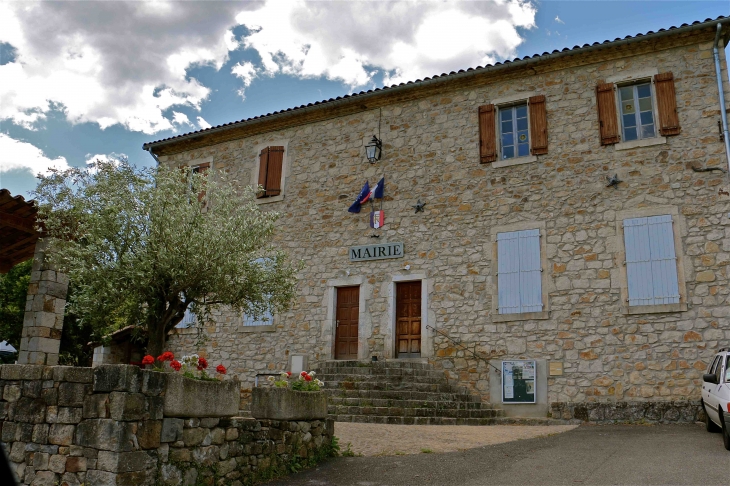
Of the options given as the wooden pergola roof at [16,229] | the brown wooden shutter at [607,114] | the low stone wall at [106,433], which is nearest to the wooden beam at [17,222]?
the wooden pergola roof at [16,229]

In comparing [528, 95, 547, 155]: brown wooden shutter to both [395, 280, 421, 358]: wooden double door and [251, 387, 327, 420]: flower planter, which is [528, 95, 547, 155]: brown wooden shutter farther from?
[251, 387, 327, 420]: flower planter

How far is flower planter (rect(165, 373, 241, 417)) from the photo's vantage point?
484cm

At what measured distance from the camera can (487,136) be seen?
12578mm

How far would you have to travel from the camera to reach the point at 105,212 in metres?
9.01

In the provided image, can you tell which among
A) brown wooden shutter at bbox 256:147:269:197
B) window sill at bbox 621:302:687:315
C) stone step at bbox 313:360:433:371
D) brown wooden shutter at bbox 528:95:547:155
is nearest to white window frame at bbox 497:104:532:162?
brown wooden shutter at bbox 528:95:547:155

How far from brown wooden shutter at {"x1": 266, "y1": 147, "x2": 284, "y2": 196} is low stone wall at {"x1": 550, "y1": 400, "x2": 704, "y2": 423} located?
25.8ft

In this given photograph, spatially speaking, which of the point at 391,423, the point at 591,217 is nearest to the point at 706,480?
the point at 391,423

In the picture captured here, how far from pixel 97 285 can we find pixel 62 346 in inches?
444

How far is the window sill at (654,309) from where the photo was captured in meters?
10.4

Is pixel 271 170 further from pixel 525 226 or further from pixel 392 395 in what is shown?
pixel 392 395

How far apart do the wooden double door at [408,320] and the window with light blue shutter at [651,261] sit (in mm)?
3988

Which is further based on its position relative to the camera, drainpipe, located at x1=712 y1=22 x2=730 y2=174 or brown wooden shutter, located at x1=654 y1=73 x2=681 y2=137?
brown wooden shutter, located at x1=654 y1=73 x2=681 y2=137

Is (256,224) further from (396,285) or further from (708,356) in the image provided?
(708,356)

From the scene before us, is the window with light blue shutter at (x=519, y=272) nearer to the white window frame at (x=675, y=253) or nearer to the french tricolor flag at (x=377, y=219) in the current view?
the white window frame at (x=675, y=253)
